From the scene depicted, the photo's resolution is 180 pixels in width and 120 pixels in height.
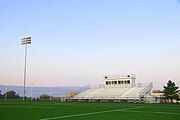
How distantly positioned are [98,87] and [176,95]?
16058 millimetres

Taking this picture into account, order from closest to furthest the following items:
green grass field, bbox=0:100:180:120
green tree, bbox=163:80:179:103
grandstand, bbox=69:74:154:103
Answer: green grass field, bbox=0:100:180:120 < green tree, bbox=163:80:179:103 < grandstand, bbox=69:74:154:103

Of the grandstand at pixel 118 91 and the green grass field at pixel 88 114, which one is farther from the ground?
the grandstand at pixel 118 91

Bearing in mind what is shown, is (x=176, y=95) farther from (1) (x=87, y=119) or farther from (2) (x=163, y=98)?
(1) (x=87, y=119)

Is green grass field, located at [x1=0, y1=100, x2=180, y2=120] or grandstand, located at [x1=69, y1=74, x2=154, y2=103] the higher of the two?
grandstand, located at [x1=69, y1=74, x2=154, y2=103]

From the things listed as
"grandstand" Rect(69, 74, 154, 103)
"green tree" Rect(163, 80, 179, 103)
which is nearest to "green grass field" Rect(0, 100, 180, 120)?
"green tree" Rect(163, 80, 179, 103)

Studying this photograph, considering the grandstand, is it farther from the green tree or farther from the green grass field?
the green grass field

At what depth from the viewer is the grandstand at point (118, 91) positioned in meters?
37.5

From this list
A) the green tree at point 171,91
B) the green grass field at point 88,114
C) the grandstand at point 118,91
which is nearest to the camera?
the green grass field at point 88,114

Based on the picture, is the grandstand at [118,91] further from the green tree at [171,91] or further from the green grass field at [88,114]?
the green grass field at [88,114]

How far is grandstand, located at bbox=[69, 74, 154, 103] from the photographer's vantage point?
37.5 m

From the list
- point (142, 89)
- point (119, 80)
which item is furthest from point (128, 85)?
point (142, 89)

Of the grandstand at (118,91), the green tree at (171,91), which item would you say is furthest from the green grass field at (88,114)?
the grandstand at (118,91)

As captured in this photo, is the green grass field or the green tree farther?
the green tree

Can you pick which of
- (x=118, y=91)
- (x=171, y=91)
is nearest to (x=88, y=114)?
(x=171, y=91)
